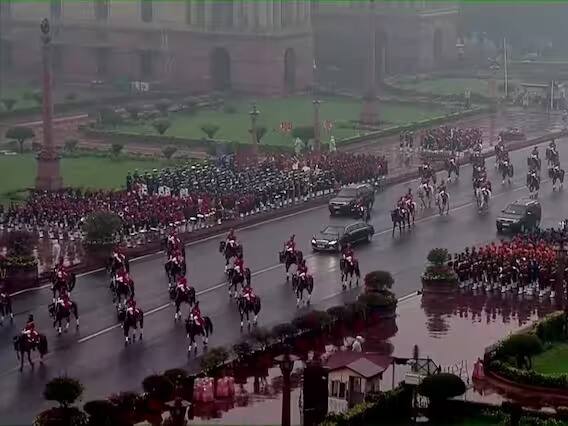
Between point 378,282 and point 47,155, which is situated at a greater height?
point 47,155

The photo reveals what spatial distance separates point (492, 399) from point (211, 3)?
67947 millimetres

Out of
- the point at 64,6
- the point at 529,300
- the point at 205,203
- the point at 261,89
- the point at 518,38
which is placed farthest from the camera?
the point at 518,38

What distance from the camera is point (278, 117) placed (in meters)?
91.1

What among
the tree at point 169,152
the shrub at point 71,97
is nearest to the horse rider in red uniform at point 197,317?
the tree at point 169,152

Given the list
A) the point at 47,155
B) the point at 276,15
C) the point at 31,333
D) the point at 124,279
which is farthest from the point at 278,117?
the point at 31,333

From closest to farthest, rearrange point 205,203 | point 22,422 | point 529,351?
point 22,422 < point 529,351 < point 205,203

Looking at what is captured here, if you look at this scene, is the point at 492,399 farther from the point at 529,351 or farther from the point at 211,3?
the point at 211,3

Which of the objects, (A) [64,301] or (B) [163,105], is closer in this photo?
(A) [64,301]

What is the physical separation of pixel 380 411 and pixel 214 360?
206 inches

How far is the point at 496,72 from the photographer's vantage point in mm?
106125

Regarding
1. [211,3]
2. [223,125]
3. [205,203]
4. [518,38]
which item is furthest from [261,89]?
[205,203]

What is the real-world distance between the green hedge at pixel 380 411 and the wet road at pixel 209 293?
6253 mm

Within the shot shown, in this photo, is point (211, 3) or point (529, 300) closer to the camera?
point (529, 300)

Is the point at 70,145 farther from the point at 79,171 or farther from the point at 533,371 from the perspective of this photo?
the point at 533,371
